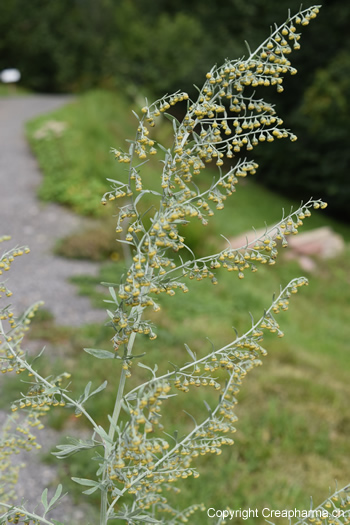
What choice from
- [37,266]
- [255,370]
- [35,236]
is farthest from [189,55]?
[255,370]

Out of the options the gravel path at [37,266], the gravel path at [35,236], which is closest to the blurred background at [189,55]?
the gravel path at [35,236]

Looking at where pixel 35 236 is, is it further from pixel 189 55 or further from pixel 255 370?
pixel 189 55

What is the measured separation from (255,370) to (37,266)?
13.3ft

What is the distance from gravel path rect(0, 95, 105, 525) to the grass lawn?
0.24 meters

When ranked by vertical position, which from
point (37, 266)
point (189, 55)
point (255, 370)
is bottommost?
point (255, 370)

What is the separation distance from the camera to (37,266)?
8133 mm

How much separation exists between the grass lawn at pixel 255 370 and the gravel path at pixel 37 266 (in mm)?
236

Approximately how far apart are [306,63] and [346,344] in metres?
15.1

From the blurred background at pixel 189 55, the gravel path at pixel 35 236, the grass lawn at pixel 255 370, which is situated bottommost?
the grass lawn at pixel 255 370

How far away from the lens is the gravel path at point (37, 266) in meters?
3.81

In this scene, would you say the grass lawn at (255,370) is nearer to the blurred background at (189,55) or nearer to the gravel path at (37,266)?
the gravel path at (37,266)

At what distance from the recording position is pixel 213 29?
25.0 meters

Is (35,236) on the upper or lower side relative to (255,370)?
upper

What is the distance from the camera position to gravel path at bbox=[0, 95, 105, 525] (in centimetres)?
381
